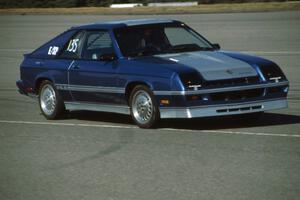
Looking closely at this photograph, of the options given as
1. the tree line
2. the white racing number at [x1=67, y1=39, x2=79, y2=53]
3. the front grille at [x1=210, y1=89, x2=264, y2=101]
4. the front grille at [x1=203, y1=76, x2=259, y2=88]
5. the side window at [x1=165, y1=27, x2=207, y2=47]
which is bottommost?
the tree line

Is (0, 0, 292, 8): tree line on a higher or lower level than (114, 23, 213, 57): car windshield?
lower

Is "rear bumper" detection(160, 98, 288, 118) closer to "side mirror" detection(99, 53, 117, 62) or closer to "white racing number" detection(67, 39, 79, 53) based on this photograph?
"side mirror" detection(99, 53, 117, 62)

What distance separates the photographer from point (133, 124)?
11375mm

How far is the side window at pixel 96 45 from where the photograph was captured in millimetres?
11555

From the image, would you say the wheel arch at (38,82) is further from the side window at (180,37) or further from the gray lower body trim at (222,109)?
the gray lower body trim at (222,109)

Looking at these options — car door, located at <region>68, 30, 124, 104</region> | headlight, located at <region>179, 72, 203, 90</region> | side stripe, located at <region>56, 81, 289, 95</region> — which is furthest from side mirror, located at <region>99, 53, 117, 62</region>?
headlight, located at <region>179, 72, 203, 90</region>

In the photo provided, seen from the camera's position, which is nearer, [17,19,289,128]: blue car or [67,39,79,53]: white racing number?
[17,19,289,128]: blue car

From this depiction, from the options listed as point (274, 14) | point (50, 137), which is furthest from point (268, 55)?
point (50, 137)

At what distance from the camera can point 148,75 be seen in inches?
416

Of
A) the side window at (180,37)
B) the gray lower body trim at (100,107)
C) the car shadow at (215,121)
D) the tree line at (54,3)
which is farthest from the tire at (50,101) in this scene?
the tree line at (54,3)

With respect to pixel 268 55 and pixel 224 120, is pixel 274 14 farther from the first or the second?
pixel 224 120

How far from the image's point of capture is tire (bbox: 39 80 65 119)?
12.2m

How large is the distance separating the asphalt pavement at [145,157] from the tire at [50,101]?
0.16 m

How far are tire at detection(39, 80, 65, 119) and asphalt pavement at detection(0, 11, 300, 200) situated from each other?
157 millimetres
